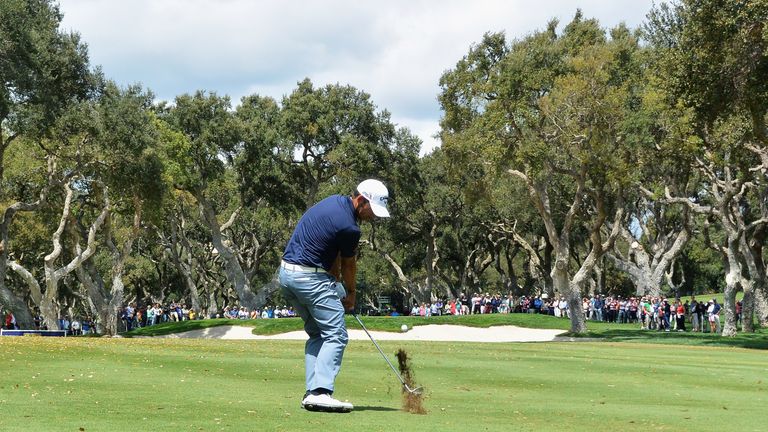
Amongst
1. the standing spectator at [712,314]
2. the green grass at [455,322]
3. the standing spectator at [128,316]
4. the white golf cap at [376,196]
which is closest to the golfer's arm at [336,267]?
the white golf cap at [376,196]

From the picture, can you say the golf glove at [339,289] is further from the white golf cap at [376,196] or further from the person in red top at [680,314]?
the person in red top at [680,314]

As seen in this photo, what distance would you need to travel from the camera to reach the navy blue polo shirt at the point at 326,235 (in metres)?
8.80

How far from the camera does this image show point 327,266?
8.99 metres

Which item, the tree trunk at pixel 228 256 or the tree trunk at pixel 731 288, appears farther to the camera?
the tree trunk at pixel 228 256

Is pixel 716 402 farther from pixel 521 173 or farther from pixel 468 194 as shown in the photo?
pixel 468 194

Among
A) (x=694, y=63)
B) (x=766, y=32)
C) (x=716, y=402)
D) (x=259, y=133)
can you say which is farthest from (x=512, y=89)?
(x=716, y=402)

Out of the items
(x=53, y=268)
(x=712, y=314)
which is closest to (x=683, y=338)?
(x=712, y=314)

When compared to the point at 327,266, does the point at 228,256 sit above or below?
above

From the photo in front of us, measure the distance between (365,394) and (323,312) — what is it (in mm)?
3300

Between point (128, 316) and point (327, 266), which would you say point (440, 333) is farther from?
point (327, 266)

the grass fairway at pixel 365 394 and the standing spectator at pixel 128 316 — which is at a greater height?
the standing spectator at pixel 128 316

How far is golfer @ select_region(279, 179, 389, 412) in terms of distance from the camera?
29.0 feet

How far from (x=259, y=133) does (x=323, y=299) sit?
1829 inches

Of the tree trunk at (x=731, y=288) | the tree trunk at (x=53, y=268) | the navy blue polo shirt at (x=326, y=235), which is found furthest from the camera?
the tree trunk at (x=53, y=268)
